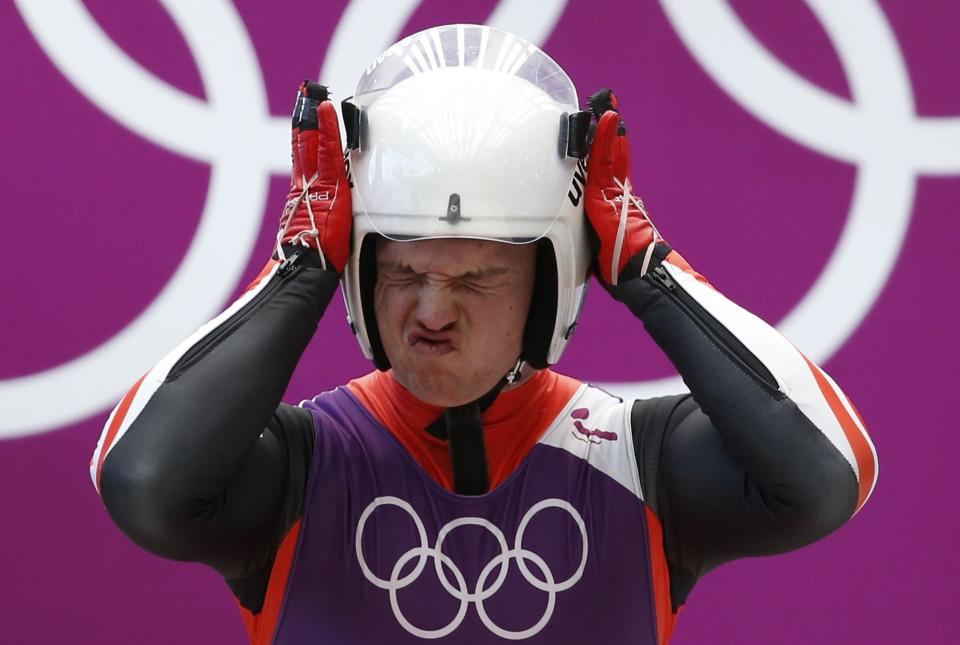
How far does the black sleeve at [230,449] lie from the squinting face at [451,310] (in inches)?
3.5

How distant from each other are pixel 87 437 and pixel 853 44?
142cm

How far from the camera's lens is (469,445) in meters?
1.25

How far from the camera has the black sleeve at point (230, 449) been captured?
3.61ft

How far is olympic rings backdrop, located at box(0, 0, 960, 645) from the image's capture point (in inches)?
78.0

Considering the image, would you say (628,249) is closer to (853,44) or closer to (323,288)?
(323,288)

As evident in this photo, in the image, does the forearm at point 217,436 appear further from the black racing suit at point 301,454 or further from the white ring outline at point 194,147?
the white ring outline at point 194,147

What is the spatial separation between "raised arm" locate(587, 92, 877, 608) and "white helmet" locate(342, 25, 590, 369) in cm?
4

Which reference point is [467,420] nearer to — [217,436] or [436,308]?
[436,308]

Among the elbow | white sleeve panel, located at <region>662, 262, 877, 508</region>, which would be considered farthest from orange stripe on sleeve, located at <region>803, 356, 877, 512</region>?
the elbow

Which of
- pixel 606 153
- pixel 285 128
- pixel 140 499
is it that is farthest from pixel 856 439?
pixel 285 128

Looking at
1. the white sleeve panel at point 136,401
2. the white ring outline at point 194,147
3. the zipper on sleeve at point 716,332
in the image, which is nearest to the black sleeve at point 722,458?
the zipper on sleeve at point 716,332

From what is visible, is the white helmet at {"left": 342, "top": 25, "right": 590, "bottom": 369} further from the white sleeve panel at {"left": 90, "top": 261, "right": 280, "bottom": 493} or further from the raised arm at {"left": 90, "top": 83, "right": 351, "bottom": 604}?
the white sleeve panel at {"left": 90, "top": 261, "right": 280, "bottom": 493}

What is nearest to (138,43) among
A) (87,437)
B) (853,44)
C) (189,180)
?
(189,180)

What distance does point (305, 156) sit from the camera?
1237 millimetres
